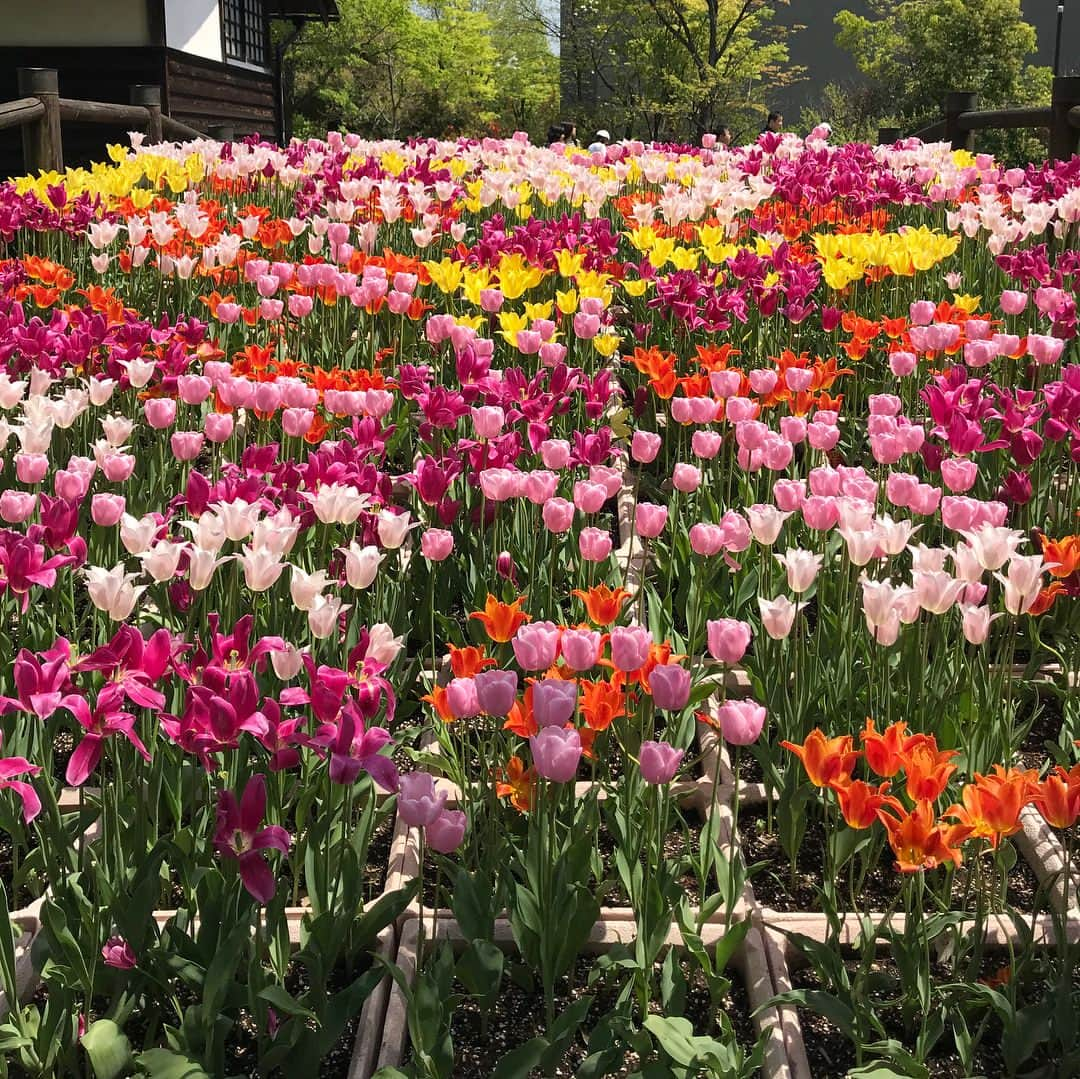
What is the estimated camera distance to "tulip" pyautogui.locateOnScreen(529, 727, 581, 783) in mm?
1793

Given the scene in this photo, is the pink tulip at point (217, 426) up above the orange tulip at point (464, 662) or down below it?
above

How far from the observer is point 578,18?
40.2 meters

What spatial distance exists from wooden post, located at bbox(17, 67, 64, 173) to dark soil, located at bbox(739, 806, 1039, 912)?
7951 mm

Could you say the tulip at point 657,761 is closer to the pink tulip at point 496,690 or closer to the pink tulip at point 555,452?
the pink tulip at point 496,690

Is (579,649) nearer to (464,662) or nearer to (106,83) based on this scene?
(464,662)

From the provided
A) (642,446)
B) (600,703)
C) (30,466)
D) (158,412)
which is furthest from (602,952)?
(158,412)

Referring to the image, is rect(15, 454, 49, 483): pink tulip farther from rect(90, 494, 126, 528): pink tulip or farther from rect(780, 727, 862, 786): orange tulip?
rect(780, 727, 862, 786): orange tulip

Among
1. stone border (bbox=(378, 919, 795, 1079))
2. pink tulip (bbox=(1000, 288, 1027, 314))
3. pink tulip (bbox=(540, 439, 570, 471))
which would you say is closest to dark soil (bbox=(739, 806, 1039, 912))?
stone border (bbox=(378, 919, 795, 1079))

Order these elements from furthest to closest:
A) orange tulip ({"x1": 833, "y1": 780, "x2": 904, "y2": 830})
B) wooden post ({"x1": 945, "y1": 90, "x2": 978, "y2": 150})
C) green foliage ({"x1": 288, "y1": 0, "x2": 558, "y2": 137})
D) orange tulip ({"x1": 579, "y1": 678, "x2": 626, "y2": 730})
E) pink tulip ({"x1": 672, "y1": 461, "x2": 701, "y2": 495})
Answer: green foliage ({"x1": 288, "y1": 0, "x2": 558, "y2": 137}) < wooden post ({"x1": 945, "y1": 90, "x2": 978, "y2": 150}) < pink tulip ({"x1": 672, "y1": 461, "x2": 701, "y2": 495}) < orange tulip ({"x1": 579, "y1": 678, "x2": 626, "y2": 730}) < orange tulip ({"x1": 833, "y1": 780, "x2": 904, "y2": 830})

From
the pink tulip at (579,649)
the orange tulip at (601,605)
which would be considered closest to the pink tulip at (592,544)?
the orange tulip at (601,605)

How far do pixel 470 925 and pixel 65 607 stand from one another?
1460 mm

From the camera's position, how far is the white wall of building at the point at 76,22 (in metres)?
17.1

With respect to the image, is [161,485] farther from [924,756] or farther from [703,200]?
[703,200]

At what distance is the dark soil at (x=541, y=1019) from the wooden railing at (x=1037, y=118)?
754cm
